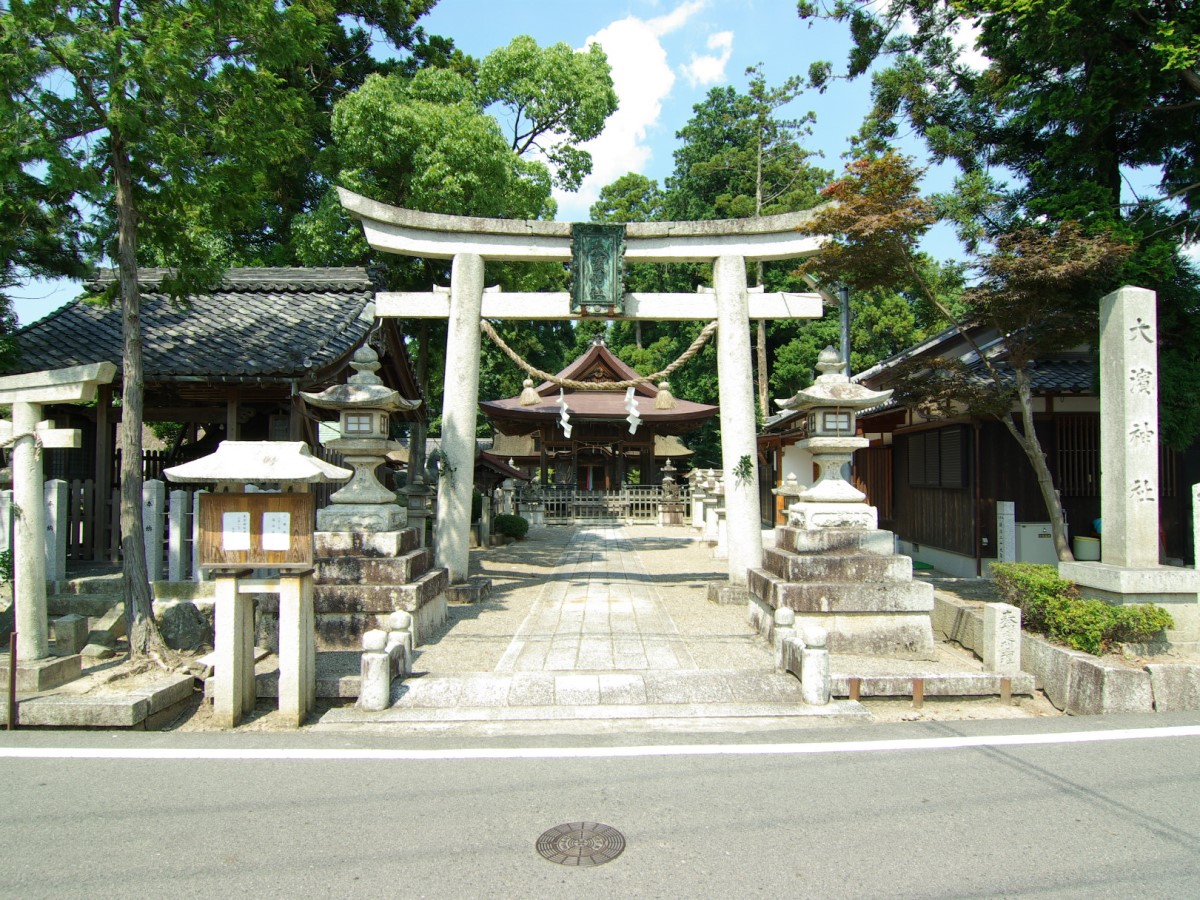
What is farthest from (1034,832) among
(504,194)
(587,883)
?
(504,194)

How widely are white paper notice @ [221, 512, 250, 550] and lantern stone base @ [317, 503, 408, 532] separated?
1642 mm

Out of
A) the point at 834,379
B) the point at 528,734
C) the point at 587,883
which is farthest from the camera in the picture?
the point at 834,379

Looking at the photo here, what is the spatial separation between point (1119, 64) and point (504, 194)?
1052 centimetres

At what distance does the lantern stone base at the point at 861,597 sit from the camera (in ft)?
23.5

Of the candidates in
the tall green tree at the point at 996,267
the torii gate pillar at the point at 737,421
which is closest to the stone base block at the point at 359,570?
the torii gate pillar at the point at 737,421

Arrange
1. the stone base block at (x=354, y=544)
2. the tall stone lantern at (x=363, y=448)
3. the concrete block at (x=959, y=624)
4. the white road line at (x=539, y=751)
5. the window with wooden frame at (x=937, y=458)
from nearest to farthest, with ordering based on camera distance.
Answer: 1. the white road line at (x=539, y=751)
2. the concrete block at (x=959, y=624)
3. the stone base block at (x=354, y=544)
4. the tall stone lantern at (x=363, y=448)
5. the window with wooden frame at (x=937, y=458)

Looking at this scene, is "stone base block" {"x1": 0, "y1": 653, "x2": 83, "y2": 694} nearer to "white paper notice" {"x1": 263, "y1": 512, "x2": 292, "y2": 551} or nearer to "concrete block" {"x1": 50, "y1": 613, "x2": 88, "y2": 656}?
"concrete block" {"x1": 50, "y1": 613, "x2": 88, "y2": 656}

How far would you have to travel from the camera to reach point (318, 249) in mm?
15008

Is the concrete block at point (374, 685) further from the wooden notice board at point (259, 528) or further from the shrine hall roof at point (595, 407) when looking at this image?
the shrine hall roof at point (595, 407)

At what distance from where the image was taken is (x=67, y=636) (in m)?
6.91

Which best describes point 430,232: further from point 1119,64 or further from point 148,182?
point 1119,64

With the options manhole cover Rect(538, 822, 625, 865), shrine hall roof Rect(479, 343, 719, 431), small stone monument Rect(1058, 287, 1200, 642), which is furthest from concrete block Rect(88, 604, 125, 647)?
shrine hall roof Rect(479, 343, 719, 431)

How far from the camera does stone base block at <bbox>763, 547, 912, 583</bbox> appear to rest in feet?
23.9

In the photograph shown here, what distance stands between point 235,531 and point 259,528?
188mm
